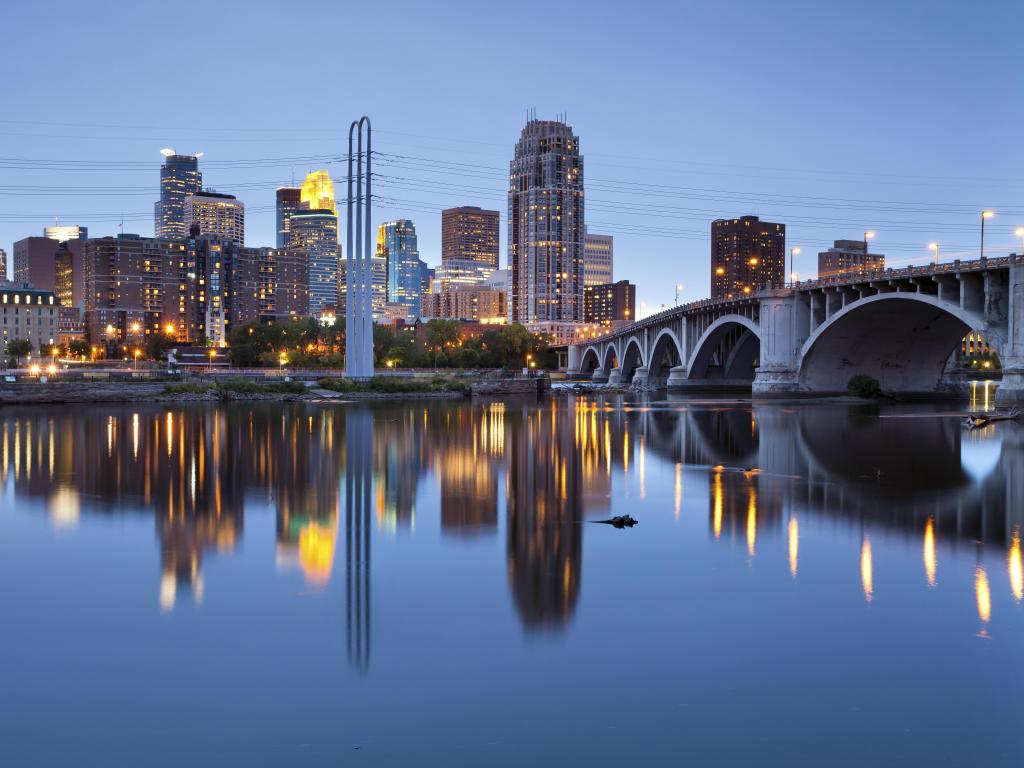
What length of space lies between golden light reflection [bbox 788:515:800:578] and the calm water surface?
83 mm

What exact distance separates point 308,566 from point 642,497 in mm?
10370

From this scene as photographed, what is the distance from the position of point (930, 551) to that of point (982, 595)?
297cm

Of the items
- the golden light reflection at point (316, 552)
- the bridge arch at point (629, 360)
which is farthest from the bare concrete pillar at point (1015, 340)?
the bridge arch at point (629, 360)

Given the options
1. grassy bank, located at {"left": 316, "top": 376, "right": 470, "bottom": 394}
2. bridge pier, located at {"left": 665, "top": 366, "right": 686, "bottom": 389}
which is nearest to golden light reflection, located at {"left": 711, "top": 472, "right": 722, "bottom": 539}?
grassy bank, located at {"left": 316, "top": 376, "right": 470, "bottom": 394}

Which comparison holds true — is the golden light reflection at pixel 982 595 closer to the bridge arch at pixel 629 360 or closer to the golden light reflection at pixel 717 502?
the golden light reflection at pixel 717 502

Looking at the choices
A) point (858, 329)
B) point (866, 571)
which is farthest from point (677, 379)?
point (866, 571)

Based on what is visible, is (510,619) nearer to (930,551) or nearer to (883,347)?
(930,551)

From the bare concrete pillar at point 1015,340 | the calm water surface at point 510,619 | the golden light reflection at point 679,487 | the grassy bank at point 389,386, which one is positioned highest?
the bare concrete pillar at point 1015,340

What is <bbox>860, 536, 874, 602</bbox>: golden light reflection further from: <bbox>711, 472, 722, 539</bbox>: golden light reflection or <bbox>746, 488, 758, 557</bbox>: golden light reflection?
<bbox>711, 472, 722, 539</bbox>: golden light reflection

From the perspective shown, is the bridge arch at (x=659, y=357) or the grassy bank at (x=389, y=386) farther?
the bridge arch at (x=659, y=357)

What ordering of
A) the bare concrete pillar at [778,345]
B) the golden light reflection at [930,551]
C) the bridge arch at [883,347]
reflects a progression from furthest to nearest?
the bare concrete pillar at [778,345], the bridge arch at [883,347], the golden light reflection at [930,551]

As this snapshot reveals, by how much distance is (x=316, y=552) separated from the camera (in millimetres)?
16359

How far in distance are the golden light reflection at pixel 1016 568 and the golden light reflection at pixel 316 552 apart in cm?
1017

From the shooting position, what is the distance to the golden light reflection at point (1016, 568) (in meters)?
13.5
